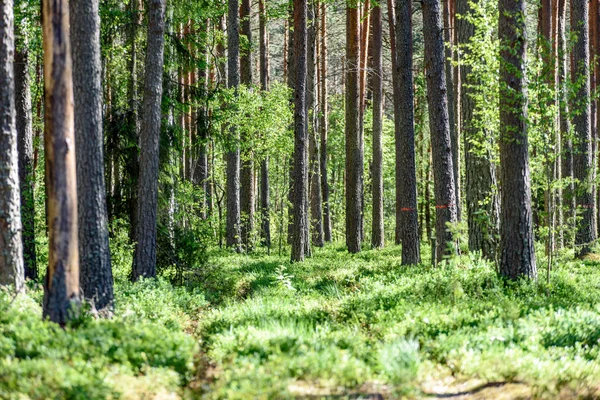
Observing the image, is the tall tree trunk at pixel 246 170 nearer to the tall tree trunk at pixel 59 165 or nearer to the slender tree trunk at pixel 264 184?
the slender tree trunk at pixel 264 184

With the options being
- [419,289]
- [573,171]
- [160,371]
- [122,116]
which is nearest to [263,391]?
[160,371]

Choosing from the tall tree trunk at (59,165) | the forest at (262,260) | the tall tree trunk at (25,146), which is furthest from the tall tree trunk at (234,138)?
the tall tree trunk at (59,165)

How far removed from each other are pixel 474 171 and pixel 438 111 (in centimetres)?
157

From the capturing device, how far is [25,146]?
12.0 metres

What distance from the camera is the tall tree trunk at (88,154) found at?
8211mm

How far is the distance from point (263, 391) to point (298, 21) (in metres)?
12.6

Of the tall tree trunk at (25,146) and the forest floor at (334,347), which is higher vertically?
the tall tree trunk at (25,146)

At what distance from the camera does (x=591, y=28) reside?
2295cm

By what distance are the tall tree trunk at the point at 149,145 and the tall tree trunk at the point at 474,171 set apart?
6.59 meters

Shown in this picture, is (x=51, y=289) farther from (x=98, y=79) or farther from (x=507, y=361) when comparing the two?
(x=507, y=361)

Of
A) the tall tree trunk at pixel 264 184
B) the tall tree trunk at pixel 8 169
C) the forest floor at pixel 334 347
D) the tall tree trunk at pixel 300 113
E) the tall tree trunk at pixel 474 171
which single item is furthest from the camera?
the tall tree trunk at pixel 264 184

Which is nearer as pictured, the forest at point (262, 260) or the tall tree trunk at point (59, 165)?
the forest at point (262, 260)

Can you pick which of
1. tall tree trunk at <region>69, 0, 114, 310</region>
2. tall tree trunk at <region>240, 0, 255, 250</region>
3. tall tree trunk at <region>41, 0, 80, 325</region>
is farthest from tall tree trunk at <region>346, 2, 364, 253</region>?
tall tree trunk at <region>41, 0, 80, 325</region>

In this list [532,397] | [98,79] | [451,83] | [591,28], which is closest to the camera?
[532,397]
